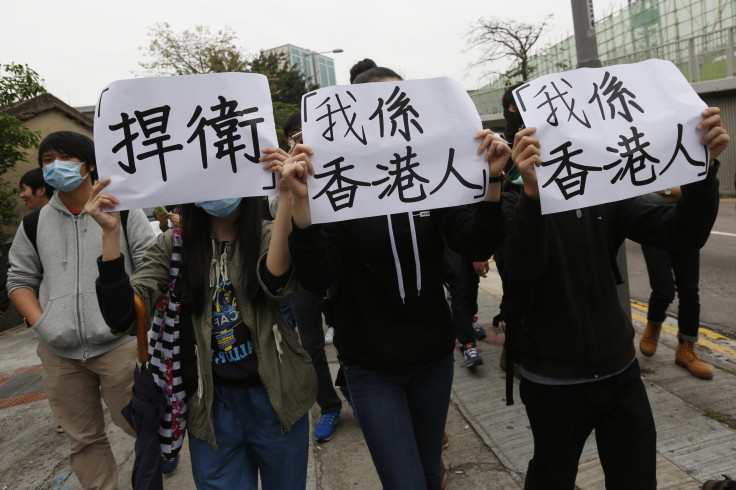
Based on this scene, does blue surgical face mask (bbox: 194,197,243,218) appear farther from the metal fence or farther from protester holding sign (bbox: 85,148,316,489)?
the metal fence

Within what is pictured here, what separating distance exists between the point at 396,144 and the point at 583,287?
879mm

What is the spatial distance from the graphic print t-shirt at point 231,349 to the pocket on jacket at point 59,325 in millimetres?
1172

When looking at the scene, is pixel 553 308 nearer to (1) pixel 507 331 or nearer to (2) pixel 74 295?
(1) pixel 507 331

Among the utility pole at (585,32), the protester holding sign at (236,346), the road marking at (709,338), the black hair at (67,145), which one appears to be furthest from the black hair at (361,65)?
the road marking at (709,338)

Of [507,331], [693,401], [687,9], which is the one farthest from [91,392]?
[687,9]

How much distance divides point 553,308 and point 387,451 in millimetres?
821

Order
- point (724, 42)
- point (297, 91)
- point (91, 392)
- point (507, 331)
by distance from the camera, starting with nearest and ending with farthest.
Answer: point (507, 331), point (91, 392), point (724, 42), point (297, 91)

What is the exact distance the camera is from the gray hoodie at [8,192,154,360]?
2.60m

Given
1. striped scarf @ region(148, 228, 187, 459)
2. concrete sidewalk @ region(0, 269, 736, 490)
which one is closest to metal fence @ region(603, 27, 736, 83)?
concrete sidewalk @ region(0, 269, 736, 490)

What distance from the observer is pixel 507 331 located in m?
2.04

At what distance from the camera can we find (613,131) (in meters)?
1.83

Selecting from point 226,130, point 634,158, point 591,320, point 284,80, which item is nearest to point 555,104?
point 634,158

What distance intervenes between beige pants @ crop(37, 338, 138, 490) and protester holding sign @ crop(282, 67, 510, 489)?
4.64ft

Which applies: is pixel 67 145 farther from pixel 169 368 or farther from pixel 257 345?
pixel 257 345
